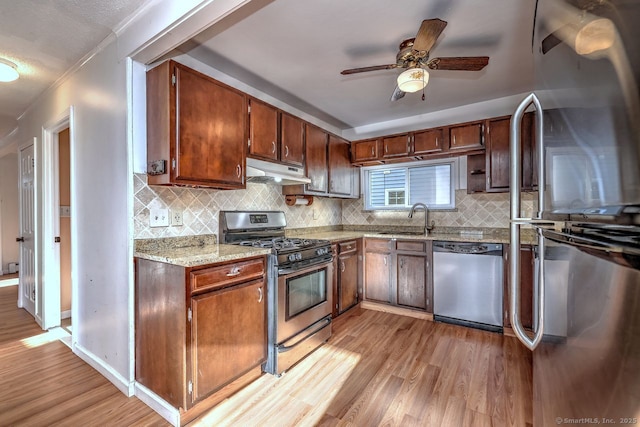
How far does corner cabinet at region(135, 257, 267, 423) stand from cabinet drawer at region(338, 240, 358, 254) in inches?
54.0

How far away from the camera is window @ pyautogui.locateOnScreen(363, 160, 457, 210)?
11.8 ft

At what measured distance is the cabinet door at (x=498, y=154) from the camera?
2930 mm

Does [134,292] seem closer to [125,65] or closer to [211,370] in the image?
[211,370]

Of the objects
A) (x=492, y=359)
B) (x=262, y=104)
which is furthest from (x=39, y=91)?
(x=492, y=359)

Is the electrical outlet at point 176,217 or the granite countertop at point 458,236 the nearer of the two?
the electrical outlet at point 176,217

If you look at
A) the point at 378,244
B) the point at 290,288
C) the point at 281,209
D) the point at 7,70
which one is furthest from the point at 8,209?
the point at 378,244

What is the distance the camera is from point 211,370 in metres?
1.69

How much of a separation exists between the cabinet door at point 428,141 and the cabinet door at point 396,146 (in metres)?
0.10

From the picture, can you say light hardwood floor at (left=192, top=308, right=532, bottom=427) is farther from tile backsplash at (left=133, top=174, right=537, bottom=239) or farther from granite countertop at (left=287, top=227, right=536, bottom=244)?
tile backsplash at (left=133, top=174, right=537, bottom=239)

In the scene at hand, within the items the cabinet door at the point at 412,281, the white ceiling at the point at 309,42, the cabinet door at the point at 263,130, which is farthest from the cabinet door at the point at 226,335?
the cabinet door at the point at 412,281

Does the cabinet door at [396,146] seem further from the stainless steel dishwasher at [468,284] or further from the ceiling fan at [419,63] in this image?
the ceiling fan at [419,63]

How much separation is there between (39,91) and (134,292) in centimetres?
251

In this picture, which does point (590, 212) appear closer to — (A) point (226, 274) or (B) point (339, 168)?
(A) point (226, 274)

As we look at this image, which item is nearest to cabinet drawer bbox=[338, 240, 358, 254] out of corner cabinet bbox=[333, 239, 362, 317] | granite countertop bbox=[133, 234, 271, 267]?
corner cabinet bbox=[333, 239, 362, 317]
